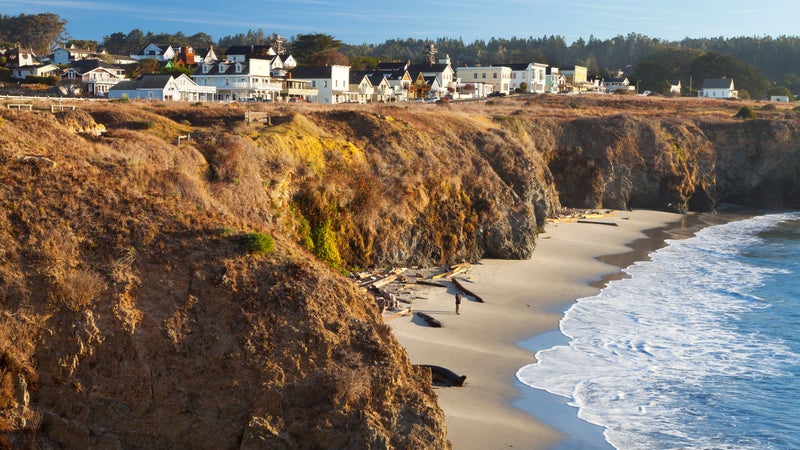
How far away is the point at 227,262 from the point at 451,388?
6.66m

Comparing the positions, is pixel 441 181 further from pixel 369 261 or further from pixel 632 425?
pixel 632 425

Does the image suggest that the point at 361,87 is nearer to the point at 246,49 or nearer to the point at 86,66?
the point at 86,66

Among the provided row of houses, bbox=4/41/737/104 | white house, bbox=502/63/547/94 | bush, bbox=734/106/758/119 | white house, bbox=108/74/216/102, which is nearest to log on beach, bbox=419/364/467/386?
white house, bbox=108/74/216/102

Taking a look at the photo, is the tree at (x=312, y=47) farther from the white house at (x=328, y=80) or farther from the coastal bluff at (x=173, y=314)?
the coastal bluff at (x=173, y=314)

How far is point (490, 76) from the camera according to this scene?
126 metres

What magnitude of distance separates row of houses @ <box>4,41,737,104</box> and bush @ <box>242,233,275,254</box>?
171 ft

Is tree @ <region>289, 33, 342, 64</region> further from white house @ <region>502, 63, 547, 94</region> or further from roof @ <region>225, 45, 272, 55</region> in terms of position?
white house @ <region>502, 63, 547, 94</region>

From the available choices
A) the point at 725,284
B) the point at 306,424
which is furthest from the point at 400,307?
the point at 725,284

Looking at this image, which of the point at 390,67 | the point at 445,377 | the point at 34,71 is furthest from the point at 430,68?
the point at 445,377

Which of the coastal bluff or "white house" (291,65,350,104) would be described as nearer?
the coastal bluff

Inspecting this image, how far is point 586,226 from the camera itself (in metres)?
45.2

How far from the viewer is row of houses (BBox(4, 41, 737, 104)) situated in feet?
243

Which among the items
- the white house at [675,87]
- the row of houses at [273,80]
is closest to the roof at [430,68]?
the row of houses at [273,80]

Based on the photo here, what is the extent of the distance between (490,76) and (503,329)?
105m
